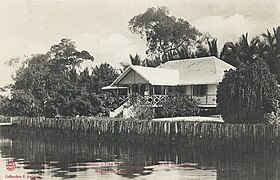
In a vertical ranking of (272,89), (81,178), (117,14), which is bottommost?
(81,178)

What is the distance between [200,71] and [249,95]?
1337 cm

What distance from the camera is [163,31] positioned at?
49.1 meters

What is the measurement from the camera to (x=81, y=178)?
544 inches

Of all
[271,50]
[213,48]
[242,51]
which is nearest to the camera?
[271,50]

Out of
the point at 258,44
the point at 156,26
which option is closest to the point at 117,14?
the point at 258,44

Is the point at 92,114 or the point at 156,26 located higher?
the point at 156,26

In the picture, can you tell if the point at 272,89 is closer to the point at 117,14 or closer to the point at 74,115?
the point at 117,14

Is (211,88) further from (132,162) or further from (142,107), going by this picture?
(132,162)

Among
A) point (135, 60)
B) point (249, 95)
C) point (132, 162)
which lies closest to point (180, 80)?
point (135, 60)

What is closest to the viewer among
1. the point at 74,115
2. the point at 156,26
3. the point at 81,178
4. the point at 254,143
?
the point at 81,178

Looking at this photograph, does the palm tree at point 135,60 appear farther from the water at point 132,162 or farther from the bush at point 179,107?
the water at point 132,162

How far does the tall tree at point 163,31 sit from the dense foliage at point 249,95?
81.7 ft

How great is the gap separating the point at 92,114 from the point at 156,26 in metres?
22.2

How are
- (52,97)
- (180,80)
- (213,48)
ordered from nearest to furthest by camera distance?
(52,97), (180,80), (213,48)
